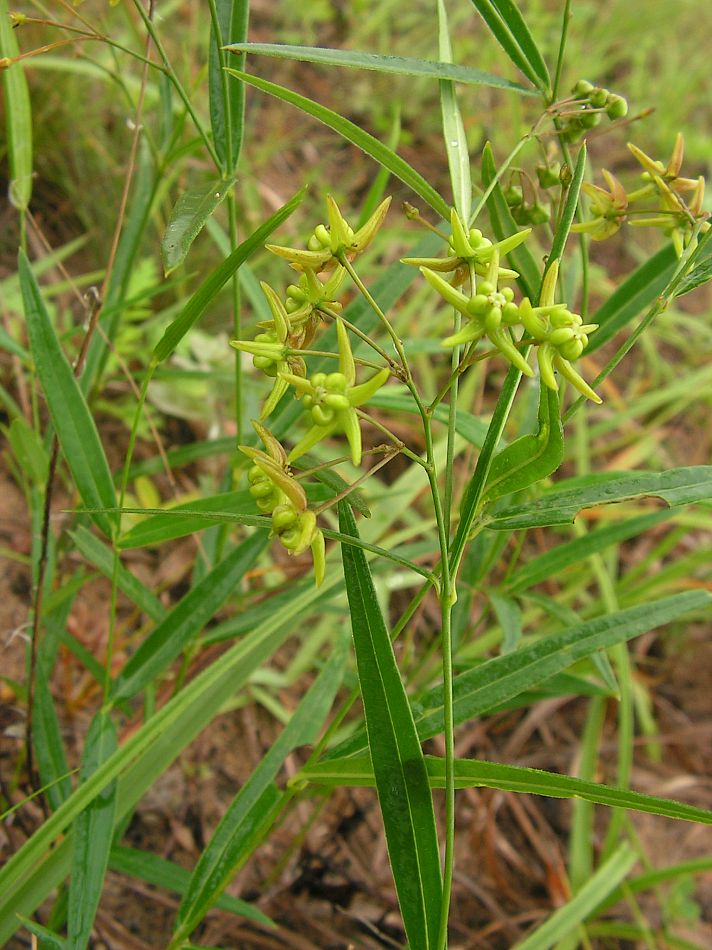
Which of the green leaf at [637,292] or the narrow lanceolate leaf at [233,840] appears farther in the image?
the green leaf at [637,292]

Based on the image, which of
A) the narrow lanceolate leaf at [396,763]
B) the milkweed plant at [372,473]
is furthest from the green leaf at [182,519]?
the narrow lanceolate leaf at [396,763]

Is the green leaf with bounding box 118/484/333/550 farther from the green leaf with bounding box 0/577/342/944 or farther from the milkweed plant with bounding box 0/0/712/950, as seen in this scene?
the green leaf with bounding box 0/577/342/944

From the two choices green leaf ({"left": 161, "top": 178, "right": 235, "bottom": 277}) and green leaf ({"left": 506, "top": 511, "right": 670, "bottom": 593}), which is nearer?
green leaf ({"left": 161, "top": 178, "right": 235, "bottom": 277})

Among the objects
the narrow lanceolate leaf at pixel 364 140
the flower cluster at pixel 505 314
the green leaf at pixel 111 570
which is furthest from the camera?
the green leaf at pixel 111 570

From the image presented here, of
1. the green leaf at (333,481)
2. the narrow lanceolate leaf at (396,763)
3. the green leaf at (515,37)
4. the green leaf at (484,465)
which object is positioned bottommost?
the narrow lanceolate leaf at (396,763)

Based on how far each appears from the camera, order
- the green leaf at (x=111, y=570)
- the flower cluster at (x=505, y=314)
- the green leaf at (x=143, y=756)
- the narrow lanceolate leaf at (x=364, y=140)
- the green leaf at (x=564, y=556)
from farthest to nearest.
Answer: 1. the green leaf at (x=564, y=556)
2. the green leaf at (x=111, y=570)
3. the green leaf at (x=143, y=756)
4. the narrow lanceolate leaf at (x=364, y=140)
5. the flower cluster at (x=505, y=314)

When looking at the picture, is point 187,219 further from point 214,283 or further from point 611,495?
point 611,495

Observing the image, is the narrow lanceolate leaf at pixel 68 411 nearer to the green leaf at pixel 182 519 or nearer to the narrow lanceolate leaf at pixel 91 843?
the green leaf at pixel 182 519

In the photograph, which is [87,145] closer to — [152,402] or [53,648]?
[152,402]

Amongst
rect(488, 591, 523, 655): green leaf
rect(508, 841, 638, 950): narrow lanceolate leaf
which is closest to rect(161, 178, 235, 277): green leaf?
rect(488, 591, 523, 655): green leaf
